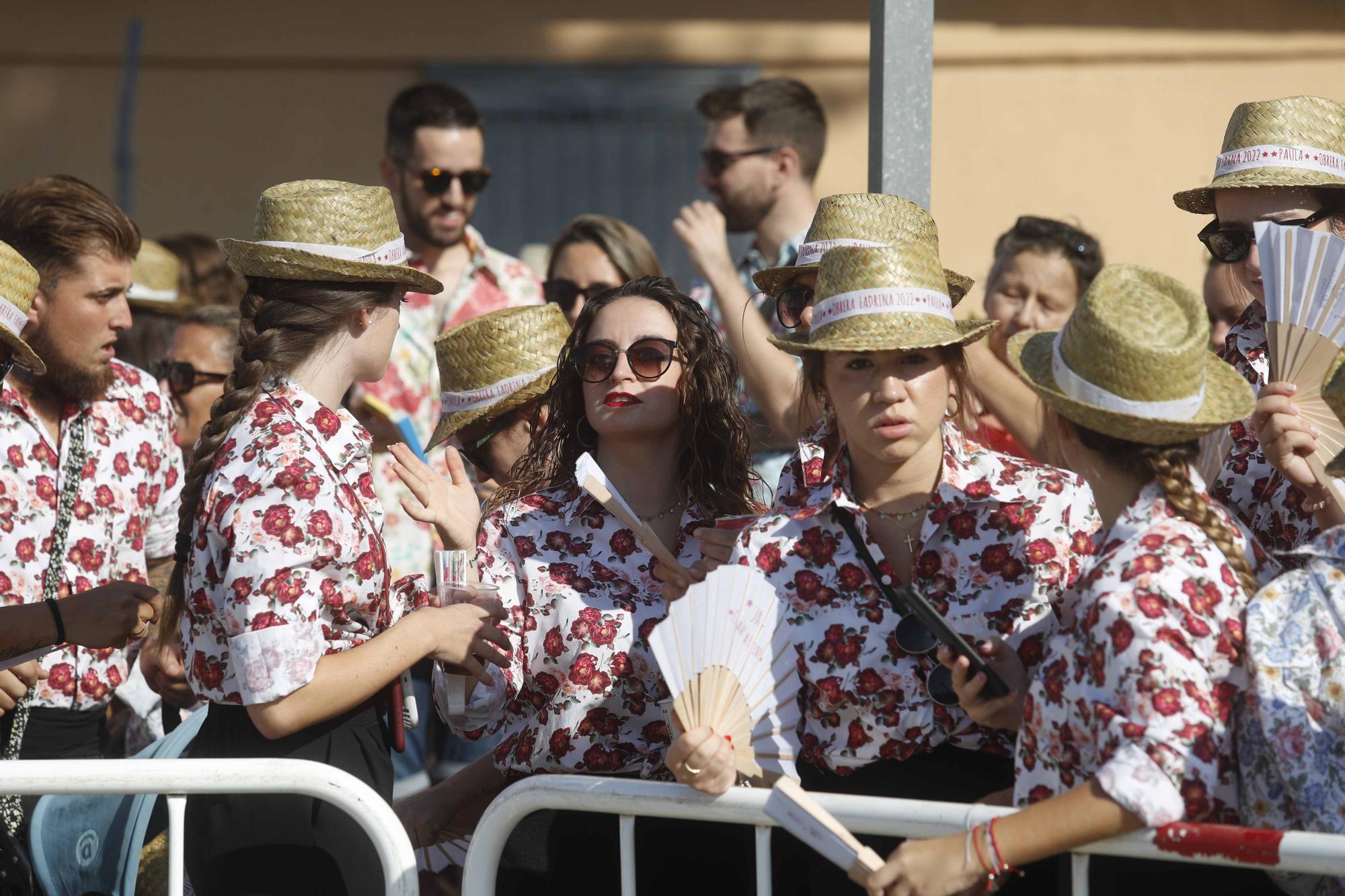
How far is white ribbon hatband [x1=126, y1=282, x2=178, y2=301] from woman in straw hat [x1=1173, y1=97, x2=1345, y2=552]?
11.8ft

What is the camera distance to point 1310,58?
272 inches

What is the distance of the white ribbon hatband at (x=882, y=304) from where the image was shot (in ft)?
9.39

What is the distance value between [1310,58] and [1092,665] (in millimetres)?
5487

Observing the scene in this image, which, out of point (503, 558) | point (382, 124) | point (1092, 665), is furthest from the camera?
point (382, 124)

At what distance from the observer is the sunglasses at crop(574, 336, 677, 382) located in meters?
3.31

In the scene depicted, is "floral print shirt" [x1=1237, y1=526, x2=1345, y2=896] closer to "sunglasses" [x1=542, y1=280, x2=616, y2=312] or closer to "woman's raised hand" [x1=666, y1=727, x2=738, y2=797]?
"woman's raised hand" [x1=666, y1=727, x2=738, y2=797]

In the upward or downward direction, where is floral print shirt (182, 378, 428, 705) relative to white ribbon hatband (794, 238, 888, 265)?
downward

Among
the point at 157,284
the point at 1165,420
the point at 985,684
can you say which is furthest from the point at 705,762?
the point at 157,284

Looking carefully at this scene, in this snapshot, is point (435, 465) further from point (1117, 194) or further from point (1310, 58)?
point (1310, 58)

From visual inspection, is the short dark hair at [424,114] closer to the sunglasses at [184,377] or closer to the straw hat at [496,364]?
the sunglasses at [184,377]

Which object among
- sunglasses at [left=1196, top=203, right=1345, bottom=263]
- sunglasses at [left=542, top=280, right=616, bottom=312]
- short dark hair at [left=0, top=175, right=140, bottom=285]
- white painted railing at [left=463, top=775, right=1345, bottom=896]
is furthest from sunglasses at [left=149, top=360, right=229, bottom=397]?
sunglasses at [left=1196, top=203, right=1345, bottom=263]

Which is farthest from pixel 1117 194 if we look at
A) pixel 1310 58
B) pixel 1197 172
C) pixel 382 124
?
pixel 382 124

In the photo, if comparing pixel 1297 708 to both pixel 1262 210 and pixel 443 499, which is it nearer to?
pixel 1262 210

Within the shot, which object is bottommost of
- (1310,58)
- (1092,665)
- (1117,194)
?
(1092,665)
